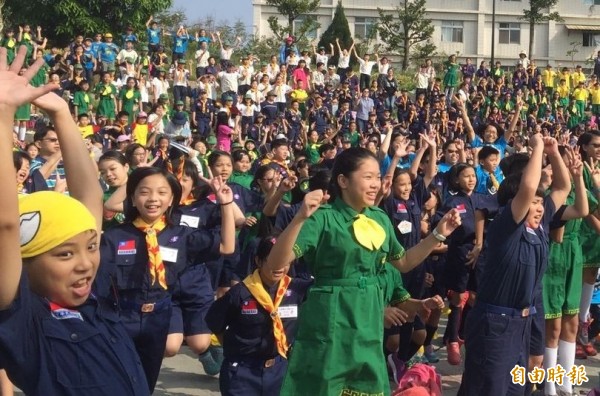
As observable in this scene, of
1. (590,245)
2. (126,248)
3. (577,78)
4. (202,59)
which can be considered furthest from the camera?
(577,78)

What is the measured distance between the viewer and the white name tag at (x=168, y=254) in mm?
5172

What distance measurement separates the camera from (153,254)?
505 centimetres

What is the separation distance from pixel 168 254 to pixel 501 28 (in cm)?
4904

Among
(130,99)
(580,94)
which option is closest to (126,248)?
(130,99)

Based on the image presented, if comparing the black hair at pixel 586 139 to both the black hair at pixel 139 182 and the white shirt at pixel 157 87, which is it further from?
the white shirt at pixel 157 87

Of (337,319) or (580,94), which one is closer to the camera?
(337,319)

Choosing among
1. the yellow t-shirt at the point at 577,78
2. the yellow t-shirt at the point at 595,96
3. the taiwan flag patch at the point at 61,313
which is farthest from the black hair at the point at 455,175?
the yellow t-shirt at the point at 577,78

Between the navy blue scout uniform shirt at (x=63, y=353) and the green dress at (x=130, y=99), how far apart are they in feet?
53.6

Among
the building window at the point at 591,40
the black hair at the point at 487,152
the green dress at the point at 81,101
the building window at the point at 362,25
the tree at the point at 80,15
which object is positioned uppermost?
the building window at the point at 362,25

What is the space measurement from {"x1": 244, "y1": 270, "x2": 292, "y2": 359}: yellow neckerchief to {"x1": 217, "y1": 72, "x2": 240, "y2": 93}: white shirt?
56.0 feet

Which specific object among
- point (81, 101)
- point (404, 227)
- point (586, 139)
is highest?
point (81, 101)

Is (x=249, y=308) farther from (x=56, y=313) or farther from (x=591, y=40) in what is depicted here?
(x=591, y=40)

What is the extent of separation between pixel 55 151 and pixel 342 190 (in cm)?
371

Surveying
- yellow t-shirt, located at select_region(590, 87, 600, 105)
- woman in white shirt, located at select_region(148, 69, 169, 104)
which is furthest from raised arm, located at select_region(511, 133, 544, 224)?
yellow t-shirt, located at select_region(590, 87, 600, 105)
